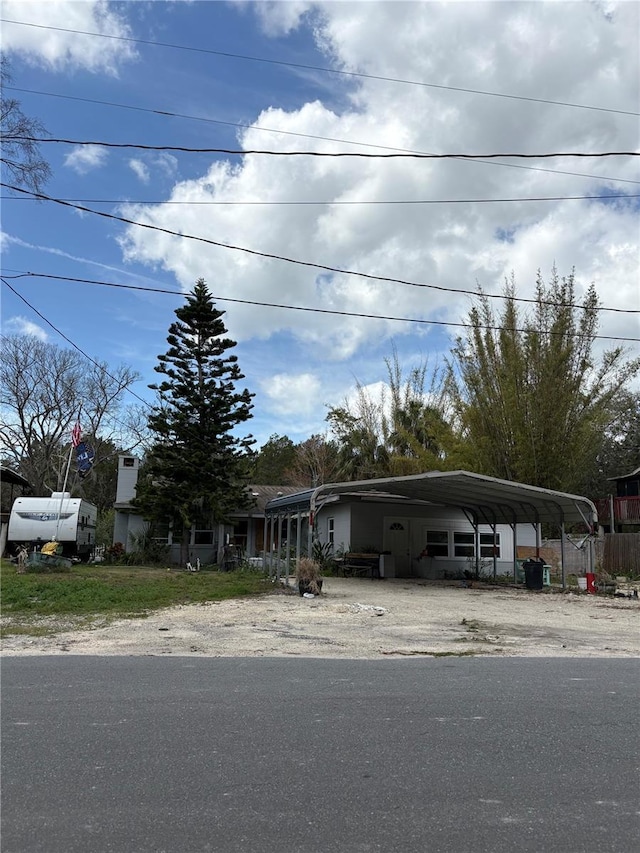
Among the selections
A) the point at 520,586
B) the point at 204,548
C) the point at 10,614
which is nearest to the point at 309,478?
the point at 204,548

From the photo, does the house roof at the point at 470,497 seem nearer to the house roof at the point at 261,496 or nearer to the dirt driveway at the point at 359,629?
the dirt driveway at the point at 359,629

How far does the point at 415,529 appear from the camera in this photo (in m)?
26.6

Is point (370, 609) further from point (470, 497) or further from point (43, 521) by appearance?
point (43, 521)

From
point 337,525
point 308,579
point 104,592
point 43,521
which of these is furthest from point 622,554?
point 43,521

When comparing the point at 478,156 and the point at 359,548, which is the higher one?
the point at 478,156

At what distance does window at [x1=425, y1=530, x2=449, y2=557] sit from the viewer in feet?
88.2

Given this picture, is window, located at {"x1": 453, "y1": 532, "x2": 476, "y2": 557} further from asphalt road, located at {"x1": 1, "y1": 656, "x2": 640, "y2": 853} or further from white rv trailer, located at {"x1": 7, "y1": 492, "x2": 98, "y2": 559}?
asphalt road, located at {"x1": 1, "y1": 656, "x2": 640, "y2": 853}

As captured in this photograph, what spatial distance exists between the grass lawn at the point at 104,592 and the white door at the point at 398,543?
19.2 ft

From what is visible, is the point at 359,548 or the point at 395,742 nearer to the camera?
the point at 395,742

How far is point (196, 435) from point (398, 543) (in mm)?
9875

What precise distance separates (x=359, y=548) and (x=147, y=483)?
9730 mm

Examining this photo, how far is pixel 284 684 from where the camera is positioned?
6793 mm

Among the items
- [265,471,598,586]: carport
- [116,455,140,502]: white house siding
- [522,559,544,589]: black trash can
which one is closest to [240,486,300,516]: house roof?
[116,455,140,502]: white house siding

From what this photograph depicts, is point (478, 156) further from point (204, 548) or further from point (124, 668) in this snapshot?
point (204, 548)
